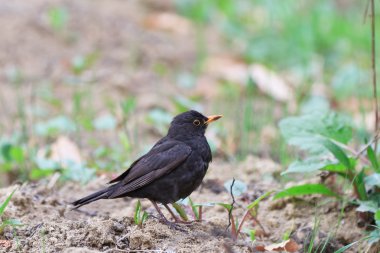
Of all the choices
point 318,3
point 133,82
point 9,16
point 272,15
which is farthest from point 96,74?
point 318,3

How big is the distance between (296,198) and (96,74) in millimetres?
4126

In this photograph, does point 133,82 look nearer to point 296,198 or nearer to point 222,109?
point 222,109

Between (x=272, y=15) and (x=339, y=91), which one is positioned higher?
(x=272, y=15)

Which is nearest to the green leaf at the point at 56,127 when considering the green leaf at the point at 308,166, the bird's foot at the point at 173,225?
the bird's foot at the point at 173,225

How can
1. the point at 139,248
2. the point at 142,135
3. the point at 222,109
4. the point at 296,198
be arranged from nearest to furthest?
the point at 139,248
the point at 296,198
the point at 142,135
the point at 222,109

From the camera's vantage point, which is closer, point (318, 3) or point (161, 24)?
point (161, 24)

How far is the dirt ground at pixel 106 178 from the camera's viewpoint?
13.2 ft

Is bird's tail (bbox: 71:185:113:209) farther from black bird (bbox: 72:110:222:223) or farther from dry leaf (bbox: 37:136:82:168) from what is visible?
dry leaf (bbox: 37:136:82:168)

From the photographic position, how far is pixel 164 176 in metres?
4.68

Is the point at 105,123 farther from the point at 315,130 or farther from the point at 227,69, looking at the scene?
the point at 227,69

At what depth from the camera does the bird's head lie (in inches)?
204

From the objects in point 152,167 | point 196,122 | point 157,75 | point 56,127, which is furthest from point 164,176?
point 157,75

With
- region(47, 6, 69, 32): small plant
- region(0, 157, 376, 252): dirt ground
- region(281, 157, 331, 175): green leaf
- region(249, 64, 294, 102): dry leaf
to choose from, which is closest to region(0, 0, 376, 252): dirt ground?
region(0, 157, 376, 252): dirt ground

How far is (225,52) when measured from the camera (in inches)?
400
